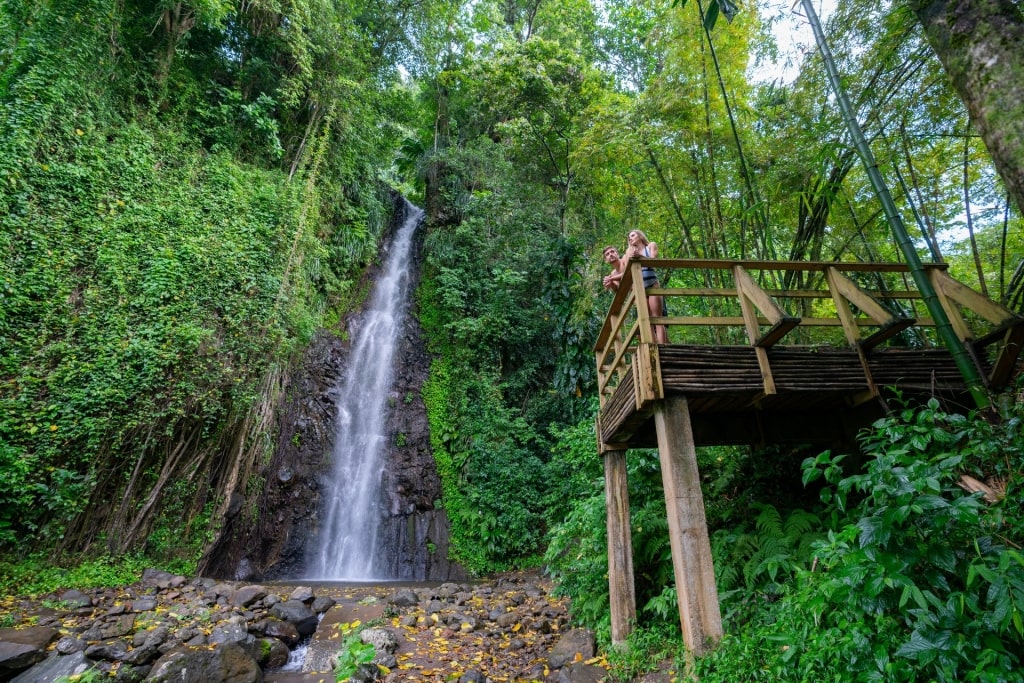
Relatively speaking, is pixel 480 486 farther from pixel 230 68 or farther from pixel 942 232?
pixel 230 68

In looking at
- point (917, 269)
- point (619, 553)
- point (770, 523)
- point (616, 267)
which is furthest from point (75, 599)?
point (917, 269)

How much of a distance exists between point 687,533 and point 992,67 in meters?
3.55

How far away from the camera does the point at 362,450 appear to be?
1180 centimetres

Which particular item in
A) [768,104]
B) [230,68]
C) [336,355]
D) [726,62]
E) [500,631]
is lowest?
[500,631]

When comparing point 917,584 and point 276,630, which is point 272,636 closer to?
point 276,630

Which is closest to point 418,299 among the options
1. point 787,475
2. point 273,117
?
point 273,117

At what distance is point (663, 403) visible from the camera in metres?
4.06

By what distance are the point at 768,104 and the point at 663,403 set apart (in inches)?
214

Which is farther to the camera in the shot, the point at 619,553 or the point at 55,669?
the point at 619,553

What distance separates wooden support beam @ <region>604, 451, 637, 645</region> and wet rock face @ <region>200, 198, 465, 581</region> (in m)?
6.07

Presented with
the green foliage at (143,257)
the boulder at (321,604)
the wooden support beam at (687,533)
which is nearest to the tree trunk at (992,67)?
the wooden support beam at (687,533)

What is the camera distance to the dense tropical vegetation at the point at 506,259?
2877mm

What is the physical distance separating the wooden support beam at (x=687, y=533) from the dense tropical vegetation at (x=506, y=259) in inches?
9.1

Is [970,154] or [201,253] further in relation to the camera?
[201,253]
